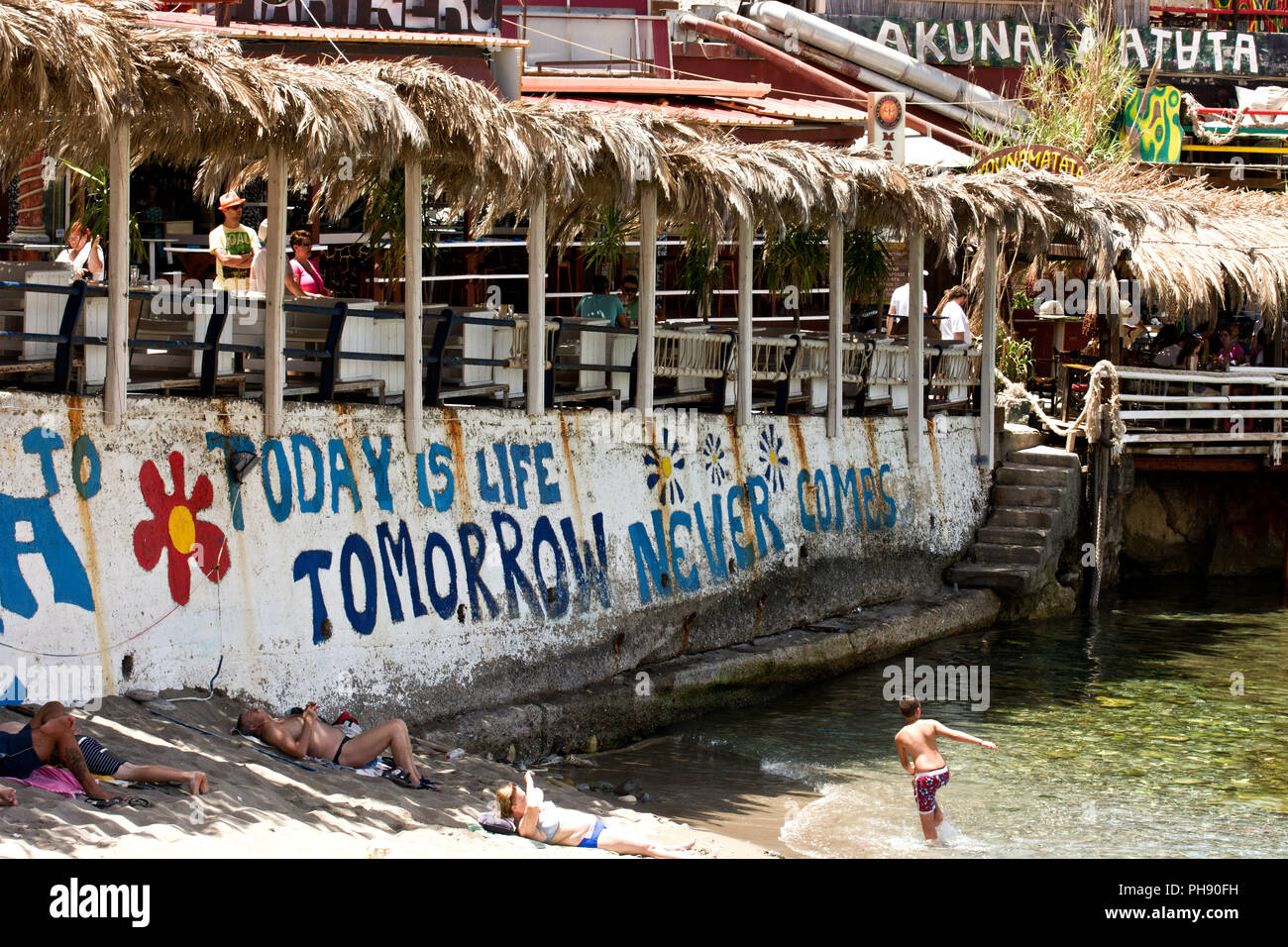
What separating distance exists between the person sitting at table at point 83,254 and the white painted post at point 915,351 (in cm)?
897

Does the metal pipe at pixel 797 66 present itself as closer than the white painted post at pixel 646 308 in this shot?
No

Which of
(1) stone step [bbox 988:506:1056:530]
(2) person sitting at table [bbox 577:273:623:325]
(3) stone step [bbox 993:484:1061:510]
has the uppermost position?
(2) person sitting at table [bbox 577:273:623:325]

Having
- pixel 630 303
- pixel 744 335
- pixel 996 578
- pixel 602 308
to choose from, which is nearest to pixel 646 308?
pixel 602 308

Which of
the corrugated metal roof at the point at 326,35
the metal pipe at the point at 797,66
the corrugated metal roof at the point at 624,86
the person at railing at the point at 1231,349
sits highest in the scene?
the metal pipe at the point at 797,66

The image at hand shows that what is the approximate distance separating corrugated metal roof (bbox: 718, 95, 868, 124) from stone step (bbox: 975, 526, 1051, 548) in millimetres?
7001

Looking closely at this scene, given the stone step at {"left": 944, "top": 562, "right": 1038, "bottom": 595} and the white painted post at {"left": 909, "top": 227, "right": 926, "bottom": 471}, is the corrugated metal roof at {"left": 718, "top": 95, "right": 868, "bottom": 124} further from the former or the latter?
the stone step at {"left": 944, "top": 562, "right": 1038, "bottom": 595}

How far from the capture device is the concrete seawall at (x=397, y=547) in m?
10.2

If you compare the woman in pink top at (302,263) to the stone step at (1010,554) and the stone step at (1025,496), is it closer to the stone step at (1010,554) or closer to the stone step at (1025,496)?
the stone step at (1010,554)

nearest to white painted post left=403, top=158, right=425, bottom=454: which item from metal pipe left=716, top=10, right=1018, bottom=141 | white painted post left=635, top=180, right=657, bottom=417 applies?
white painted post left=635, top=180, right=657, bottom=417

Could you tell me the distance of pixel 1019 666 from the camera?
56.7 ft

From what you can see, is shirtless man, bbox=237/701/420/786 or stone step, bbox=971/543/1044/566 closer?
shirtless man, bbox=237/701/420/786

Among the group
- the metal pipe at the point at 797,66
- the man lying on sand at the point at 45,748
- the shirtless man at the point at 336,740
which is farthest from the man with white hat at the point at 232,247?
the metal pipe at the point at 797,66

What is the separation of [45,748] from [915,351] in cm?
1211

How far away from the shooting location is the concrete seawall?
10.2 meters
